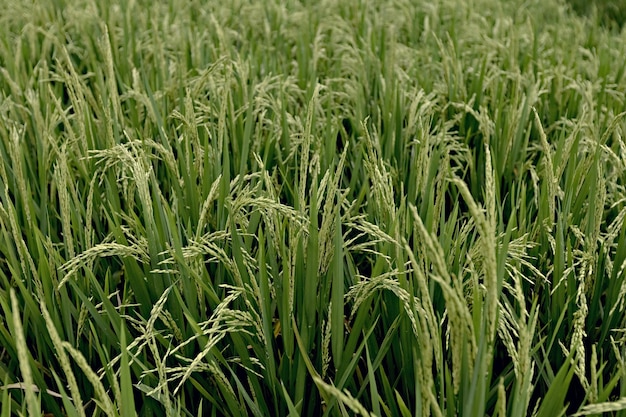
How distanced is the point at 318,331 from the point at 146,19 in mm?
2423

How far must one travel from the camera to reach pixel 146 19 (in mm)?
3217

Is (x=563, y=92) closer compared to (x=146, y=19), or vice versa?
(x=563, y=92)

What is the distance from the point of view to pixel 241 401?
1.18m

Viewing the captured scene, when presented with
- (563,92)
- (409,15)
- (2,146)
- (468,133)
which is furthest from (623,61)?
(2,146)

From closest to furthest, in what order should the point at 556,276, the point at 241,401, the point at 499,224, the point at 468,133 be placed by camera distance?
the point at 241,401 < the point at 556,276 < the point at 499,224 < the point at 468,133

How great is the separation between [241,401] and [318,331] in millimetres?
192

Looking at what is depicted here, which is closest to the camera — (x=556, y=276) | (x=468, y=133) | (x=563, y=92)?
(x=556, y=276)

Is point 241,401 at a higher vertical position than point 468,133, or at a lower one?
lower

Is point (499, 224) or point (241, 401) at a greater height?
point (499, 224)

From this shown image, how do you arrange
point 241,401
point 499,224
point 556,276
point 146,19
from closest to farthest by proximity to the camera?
point 241,401 → point 556,276 → point 499,224 → point 146,19

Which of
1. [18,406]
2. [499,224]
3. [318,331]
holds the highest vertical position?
[499,224]

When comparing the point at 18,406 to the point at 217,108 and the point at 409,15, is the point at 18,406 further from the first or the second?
the point at 409,15

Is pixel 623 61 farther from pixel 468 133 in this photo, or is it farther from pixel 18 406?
pixel 18 406

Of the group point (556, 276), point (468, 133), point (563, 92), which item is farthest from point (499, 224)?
point (563, 92)
